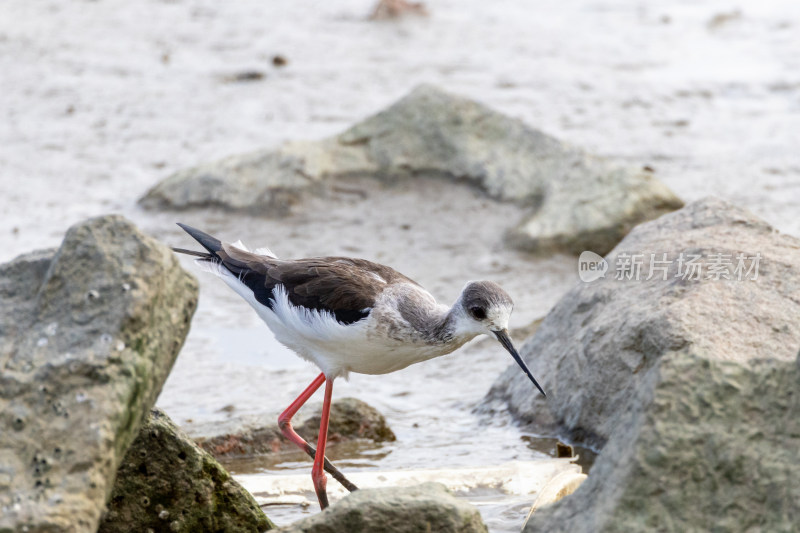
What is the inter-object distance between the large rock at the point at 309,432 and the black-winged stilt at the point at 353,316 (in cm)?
39

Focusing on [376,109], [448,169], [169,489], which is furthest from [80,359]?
[376,109]

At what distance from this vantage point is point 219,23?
14.5 m

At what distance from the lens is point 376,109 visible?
1172cm

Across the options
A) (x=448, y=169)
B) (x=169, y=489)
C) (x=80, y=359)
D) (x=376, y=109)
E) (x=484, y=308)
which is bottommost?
(x=169, y=489)

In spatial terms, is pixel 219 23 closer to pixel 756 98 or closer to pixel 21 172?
pixel 21 172

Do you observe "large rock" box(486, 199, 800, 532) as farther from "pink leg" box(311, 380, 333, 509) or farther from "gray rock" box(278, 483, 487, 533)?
"pink leg" box(311, 380, 333, 509)

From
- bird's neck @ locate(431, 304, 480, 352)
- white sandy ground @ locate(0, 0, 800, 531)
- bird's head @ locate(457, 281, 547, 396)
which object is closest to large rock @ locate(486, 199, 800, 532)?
white sandy ground @ locate(0, 0, 800, 531)

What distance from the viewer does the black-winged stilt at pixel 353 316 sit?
4723mm

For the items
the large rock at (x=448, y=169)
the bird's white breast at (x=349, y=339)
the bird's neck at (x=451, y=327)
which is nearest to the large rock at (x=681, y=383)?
the bird's neck at (x=451, y=327)

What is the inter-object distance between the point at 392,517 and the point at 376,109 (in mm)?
8686

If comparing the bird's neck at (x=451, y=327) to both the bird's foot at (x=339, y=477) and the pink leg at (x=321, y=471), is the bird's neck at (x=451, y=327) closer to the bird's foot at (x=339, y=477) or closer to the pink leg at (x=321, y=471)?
the pink leg at (x=321, y=471)

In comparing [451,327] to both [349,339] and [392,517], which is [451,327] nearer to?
[349,339]

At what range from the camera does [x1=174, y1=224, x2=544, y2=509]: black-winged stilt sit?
472 cm

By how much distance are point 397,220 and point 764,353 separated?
15.7ft
